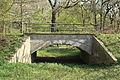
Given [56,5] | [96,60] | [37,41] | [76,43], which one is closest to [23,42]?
[37,41]

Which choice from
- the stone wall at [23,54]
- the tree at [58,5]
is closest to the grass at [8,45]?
the stone wall at [23,54]

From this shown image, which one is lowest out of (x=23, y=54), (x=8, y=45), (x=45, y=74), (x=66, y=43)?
(x=45, y=74)

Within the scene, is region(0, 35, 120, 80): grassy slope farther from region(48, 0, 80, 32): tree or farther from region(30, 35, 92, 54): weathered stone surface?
region(48, 0, 80, 32): tree

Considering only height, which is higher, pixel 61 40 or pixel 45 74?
pixel 61 40

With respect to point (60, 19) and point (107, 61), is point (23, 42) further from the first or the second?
point (60, 19)

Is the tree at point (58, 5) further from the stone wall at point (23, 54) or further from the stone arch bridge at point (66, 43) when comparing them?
the stone wall at point (23, 54)

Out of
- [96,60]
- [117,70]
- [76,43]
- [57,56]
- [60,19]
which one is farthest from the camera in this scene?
[60,19]

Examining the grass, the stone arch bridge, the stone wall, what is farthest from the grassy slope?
the stone arch bridge

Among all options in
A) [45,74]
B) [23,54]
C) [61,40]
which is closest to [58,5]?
[61,40]

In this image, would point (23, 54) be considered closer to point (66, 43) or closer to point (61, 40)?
point (61, 40)

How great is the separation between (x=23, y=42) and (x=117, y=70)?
283 inches

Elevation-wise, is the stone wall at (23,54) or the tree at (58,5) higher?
the tree at (58,5)

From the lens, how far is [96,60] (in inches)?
557

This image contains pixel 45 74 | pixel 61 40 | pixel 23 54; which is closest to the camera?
pixel 45 74
